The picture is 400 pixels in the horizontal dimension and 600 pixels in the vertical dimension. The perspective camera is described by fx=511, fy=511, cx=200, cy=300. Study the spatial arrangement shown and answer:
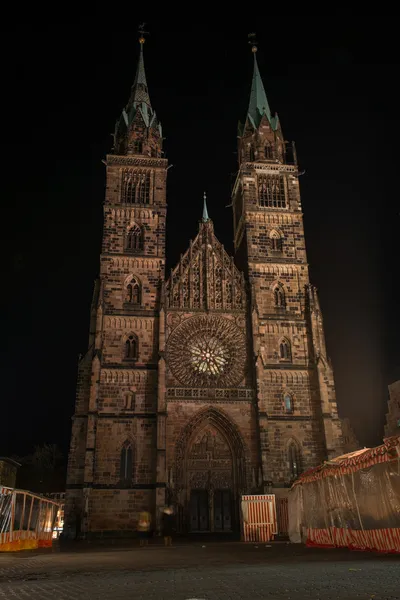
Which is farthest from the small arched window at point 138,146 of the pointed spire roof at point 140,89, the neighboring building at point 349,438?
the neighboring building at point 349,438

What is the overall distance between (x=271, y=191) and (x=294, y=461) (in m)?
19.3

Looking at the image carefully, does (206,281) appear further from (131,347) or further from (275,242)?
(131,347)

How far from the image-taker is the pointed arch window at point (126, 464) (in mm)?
28719

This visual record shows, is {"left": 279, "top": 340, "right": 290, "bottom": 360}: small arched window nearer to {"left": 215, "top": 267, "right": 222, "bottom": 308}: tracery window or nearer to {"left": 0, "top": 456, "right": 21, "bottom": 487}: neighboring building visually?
{"left": 215, "top": 267, "right": 222, "bottom": 308}: tracery window

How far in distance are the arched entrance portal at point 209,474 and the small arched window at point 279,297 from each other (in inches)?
336

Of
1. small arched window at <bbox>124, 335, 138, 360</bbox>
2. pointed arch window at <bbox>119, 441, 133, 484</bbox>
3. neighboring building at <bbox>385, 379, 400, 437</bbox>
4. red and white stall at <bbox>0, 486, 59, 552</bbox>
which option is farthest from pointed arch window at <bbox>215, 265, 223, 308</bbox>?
neighboring building at <bbox>385, 379, 400, 437</bbox>

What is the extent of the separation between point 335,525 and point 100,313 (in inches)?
795

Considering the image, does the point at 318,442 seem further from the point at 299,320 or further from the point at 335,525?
the point at 335,525

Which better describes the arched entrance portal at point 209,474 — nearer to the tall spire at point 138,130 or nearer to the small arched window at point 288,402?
the small arched window at point 288,402

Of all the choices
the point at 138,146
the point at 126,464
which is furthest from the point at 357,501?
the point at 138,146

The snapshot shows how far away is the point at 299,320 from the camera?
1335 inches

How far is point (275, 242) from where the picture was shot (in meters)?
36.4

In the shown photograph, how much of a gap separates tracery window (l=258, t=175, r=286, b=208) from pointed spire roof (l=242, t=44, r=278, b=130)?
5137 mm

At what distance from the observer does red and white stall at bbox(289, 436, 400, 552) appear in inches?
480
